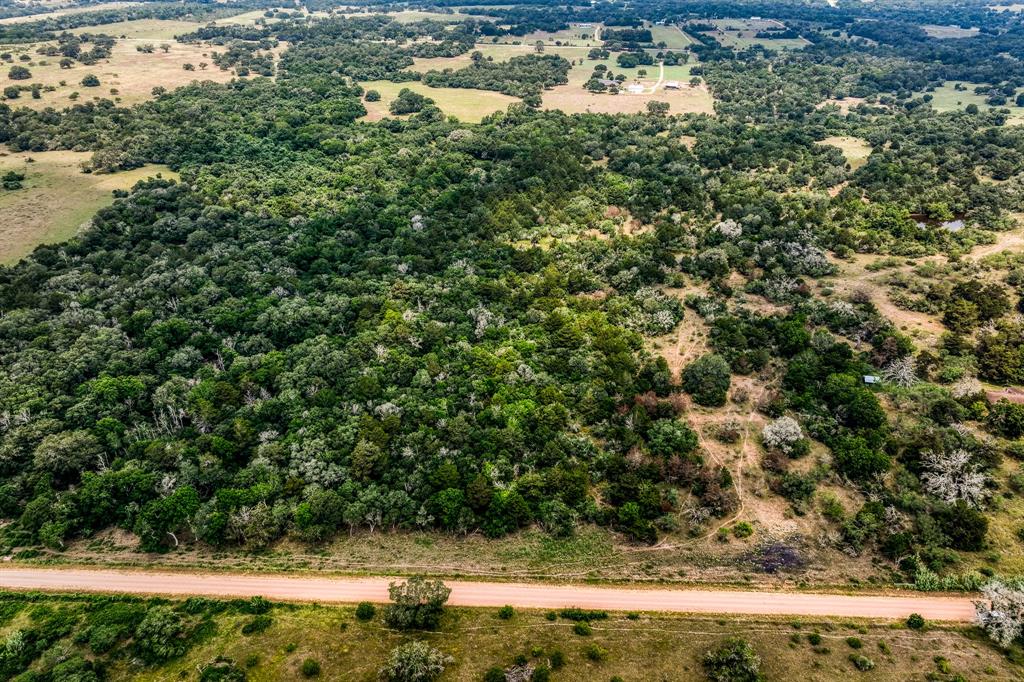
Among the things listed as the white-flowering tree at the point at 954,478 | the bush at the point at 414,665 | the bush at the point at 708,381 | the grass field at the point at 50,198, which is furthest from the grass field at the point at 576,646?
the grass field at the point at 50,198

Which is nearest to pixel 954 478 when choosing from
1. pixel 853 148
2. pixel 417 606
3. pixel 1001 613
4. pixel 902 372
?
pixel 1001 613

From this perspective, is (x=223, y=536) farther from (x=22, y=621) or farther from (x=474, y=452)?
(x=474, y=452)

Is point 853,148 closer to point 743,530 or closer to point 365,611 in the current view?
point 743,530

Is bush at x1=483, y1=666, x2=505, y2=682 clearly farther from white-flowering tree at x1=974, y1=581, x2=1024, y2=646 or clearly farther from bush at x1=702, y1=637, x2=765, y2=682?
white-flowering tree at x1=974, y1=581, x2=1024, y2=646

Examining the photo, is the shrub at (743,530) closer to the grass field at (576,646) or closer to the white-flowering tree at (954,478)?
the grass field at (576,646)

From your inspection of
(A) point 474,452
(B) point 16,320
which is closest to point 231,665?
(A) point 474,452

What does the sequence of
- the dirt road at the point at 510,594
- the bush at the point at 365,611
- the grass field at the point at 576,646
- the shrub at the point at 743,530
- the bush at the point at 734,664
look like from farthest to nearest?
1. the shrub at the point at 743,530
2. the dirt road at the point at 510,594
3. the bush at the point at 365,611
4. the grass field at the point at 576,646
5. the bush at the point at 734,664

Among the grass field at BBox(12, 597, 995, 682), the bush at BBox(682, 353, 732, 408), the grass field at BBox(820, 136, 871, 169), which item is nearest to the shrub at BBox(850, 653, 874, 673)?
the grass field at BBox(12, 597, 995, 682)
